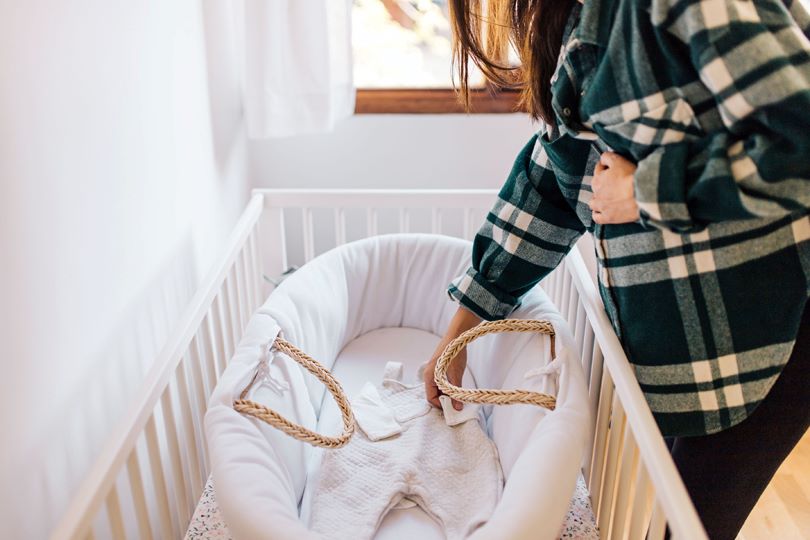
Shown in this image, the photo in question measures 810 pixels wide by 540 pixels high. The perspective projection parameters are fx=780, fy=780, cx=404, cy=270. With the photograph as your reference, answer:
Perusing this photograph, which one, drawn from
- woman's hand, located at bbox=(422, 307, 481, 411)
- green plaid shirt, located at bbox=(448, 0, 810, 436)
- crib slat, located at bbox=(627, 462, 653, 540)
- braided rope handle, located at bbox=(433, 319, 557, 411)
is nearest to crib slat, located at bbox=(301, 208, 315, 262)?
woman's hand, located at bbox=(422, 307, 481, 411)

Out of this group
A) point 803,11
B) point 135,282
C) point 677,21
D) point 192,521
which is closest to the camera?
point 677,21

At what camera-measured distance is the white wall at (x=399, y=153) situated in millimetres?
2059

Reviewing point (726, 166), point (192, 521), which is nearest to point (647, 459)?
point (726, 166)

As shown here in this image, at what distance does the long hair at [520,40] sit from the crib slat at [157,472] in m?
0.62

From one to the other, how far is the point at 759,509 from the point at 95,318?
1402 mm

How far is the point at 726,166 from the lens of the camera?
78 cm

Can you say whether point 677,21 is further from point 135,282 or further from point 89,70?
point 135,282

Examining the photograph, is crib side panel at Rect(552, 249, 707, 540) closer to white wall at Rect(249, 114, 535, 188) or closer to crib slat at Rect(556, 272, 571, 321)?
crib slat at Rect(556, 272, 571, 321)

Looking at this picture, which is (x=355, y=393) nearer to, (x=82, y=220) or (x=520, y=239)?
(x=520, y=239)

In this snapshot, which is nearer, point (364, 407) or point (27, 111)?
point (27, 111)

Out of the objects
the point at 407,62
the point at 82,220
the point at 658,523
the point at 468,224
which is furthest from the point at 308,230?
the point at 658,523

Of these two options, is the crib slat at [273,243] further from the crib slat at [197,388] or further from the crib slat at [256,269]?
the crib slat at [197,388]

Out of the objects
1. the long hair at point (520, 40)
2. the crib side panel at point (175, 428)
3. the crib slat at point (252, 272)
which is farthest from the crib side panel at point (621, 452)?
the crib slat at point (252, 272)

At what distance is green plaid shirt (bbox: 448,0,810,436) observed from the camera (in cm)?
75
